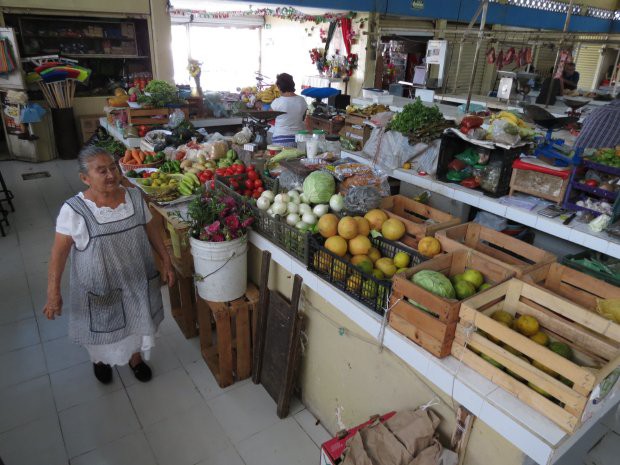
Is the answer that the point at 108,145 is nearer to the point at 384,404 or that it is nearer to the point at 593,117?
the point at 384,404

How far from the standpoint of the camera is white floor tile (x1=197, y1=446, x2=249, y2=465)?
2523 millimetres

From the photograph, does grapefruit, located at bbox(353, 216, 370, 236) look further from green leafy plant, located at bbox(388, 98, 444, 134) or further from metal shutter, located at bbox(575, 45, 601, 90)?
metal shutter, located at bbox(575, 45, 601, 90)

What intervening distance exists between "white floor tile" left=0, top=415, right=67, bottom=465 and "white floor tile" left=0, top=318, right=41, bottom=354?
0.91m

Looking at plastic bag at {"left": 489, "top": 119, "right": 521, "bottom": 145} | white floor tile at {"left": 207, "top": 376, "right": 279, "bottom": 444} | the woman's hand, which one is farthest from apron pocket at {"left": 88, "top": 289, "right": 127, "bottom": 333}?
plastic bag at {"left": 489, "top": 119, "right": 521, "bottom": 145}

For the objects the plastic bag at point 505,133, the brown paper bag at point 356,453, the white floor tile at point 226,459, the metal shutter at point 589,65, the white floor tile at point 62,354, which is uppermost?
the metal shutter at point 589,65

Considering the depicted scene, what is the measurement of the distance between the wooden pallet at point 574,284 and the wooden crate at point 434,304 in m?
0.21

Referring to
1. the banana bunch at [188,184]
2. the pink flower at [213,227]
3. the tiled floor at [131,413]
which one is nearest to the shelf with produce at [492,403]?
the pink flower at [213,227]

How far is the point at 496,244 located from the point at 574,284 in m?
0.44

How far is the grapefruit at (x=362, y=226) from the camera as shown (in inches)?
92.4

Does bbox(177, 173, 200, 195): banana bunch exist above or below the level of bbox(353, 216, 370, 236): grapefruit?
below

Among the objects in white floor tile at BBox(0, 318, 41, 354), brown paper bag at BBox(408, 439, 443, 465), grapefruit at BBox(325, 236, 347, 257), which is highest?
grapefruit at BBox(325, 236, 347, 257)

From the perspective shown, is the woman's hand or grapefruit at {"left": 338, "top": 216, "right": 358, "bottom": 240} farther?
the woman's hand

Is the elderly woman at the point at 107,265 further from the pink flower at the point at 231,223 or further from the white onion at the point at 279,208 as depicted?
the white onion at the point at 279,208

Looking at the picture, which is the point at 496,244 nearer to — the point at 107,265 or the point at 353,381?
the point at 353,381
